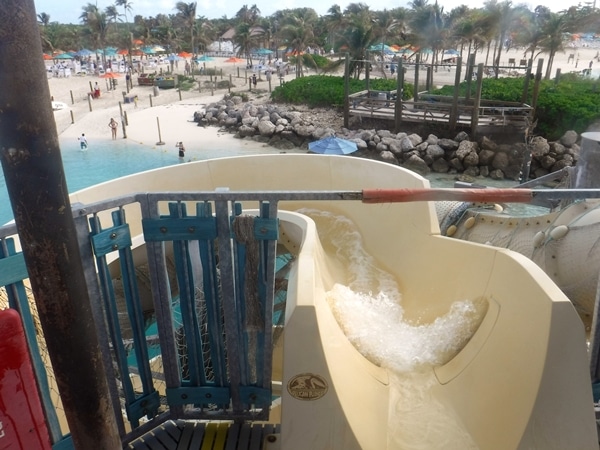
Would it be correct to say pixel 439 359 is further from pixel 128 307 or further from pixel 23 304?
pixel 23 304

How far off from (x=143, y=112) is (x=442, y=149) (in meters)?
19.1

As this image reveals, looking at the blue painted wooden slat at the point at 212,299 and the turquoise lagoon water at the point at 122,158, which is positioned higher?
the blue painted wooden slat at the point at 212,299

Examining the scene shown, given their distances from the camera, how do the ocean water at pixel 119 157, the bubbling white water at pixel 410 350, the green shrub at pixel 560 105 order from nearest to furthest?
the bubbling white water at pixel 410 350 < the green shrub at pixel 560 105 < the ocean water at pixel 119 157

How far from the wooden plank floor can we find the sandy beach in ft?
70.4

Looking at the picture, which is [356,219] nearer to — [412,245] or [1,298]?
[412,245]

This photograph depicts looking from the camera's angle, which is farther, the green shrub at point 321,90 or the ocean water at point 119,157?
the green shrub at point 321,90

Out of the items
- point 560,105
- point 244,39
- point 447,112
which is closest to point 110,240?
point 447,112

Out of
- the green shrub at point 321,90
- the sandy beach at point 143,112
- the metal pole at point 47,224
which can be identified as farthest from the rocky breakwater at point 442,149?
the metal pole at point 47,224

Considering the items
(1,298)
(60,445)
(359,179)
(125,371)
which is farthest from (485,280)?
(359,179)

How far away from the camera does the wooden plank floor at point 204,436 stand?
2.81m

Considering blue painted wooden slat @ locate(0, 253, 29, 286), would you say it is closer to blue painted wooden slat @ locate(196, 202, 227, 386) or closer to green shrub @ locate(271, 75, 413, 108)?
blue painted wooden slat @ locate(196, 202, 227, 386)

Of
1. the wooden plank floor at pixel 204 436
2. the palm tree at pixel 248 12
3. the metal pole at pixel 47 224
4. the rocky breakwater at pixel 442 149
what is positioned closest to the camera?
the metal pole at pixel 47 224

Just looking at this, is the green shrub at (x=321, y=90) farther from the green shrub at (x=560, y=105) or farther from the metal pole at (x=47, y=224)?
the metal pole at (x=47, y=224)

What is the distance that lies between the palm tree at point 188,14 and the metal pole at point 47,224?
56.8m
